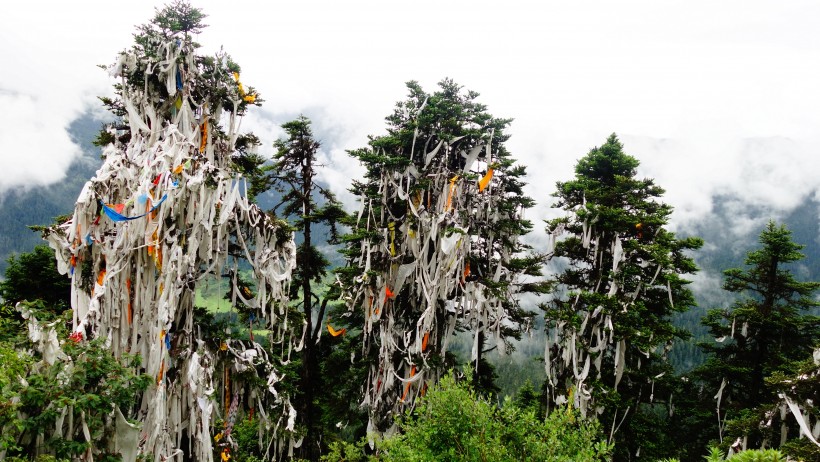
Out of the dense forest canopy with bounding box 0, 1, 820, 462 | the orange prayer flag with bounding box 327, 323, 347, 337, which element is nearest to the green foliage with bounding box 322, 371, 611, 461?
the dense forest canopy with bounding box 0, 1, 820, 462

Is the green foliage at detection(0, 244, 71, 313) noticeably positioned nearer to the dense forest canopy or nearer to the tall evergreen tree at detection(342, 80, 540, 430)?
the dense forest canopy


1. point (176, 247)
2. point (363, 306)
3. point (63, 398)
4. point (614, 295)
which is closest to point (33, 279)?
point (176, 247)

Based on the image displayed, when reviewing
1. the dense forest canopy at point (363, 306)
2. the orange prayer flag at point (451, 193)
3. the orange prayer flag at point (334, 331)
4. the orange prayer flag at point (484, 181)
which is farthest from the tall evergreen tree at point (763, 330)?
the orange prayer flag at point (334, 331)

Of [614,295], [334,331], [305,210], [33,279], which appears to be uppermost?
[305,210]

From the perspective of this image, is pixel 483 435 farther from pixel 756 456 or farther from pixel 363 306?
pixel 363 306

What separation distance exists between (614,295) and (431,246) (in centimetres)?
622

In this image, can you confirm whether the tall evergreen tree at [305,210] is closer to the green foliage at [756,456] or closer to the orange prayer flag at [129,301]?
the orange prayer flag at [129,301]

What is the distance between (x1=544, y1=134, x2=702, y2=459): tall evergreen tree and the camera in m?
13.5

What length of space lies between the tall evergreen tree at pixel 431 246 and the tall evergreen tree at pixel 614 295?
1.74 meters

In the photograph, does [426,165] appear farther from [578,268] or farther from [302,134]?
[578,268]

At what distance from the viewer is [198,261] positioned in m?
12.5

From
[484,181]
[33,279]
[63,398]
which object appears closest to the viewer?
[63,398]

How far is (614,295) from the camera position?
1404cm

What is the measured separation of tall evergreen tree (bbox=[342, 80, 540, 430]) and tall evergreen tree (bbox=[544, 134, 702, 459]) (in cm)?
174
